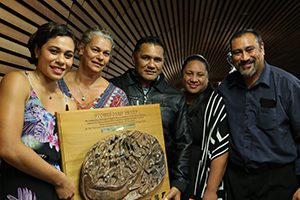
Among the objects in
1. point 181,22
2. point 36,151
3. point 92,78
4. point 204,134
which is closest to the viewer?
point 36,151

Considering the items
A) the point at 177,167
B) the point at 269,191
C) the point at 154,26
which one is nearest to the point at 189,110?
the point at 177,167

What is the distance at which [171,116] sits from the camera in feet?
7.00

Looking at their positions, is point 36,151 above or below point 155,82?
below

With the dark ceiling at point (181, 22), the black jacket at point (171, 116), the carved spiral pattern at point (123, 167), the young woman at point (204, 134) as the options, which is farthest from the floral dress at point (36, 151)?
the young woman at point (204, 134)

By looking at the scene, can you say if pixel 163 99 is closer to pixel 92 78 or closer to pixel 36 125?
pixel 92 78

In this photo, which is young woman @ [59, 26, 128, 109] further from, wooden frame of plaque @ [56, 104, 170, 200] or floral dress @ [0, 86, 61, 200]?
floral dress @ [0, 86, 61, 200]

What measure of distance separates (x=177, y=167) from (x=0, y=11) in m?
1.73

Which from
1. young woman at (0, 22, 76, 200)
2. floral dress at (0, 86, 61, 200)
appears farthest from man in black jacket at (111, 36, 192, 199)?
floral dress at (0, 86, 61, 200)

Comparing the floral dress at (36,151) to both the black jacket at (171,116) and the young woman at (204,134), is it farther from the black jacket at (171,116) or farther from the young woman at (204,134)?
the young woman at (204,134)

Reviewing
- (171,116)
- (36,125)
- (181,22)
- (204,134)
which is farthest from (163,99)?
(181,22)

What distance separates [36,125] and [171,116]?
1.09 meters

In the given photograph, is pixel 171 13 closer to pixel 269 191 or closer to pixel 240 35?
pixel 240 35

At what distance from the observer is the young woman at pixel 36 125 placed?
1.23 m

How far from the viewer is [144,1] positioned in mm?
5445
